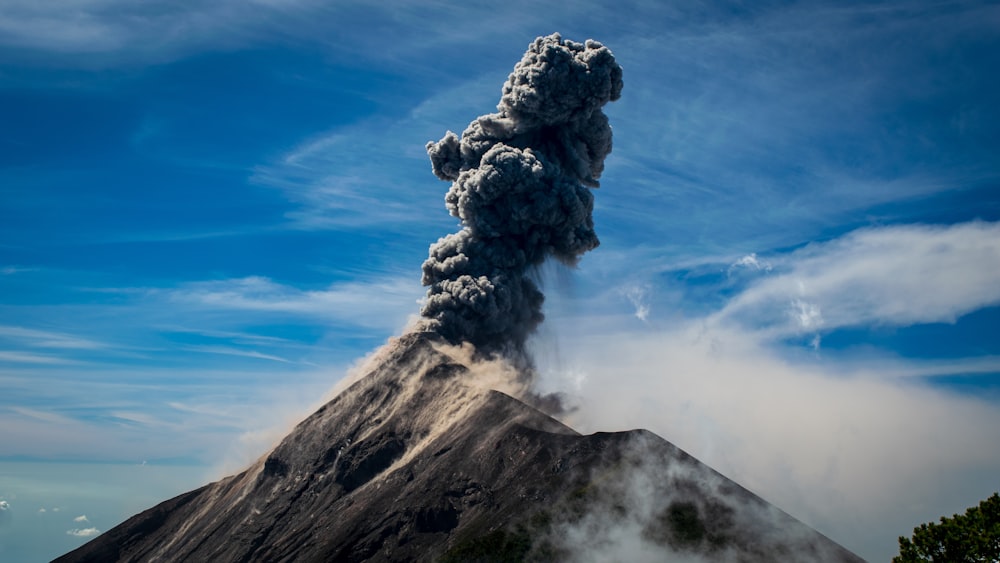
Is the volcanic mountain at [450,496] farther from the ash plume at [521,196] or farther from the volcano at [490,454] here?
the ash plume at [521,196]

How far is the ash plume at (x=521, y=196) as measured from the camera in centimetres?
10438

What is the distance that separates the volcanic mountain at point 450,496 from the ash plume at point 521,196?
5.96 meters

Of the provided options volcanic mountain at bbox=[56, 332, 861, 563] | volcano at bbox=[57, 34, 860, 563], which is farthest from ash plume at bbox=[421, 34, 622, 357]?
volcanic mountain at bbox=[56, 332, 861, 563]

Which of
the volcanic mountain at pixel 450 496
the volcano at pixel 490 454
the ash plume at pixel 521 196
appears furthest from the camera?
the ash plume at pixel 521 196

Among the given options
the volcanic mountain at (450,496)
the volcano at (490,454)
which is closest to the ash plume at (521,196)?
the volcano at (490,454)

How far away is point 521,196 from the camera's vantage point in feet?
349

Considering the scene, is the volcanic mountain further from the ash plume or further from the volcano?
the ash plume

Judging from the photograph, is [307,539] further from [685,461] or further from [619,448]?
[685,461]

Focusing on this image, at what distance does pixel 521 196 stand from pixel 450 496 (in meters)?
41.7

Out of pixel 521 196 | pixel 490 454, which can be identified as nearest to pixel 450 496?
pixel 490 454

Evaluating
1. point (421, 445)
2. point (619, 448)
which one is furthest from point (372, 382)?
point (619, 448)

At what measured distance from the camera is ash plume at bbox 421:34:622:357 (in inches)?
4109

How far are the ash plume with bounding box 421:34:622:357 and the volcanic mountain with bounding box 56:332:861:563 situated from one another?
5.96 meters

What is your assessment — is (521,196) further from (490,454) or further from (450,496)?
(450,496)
